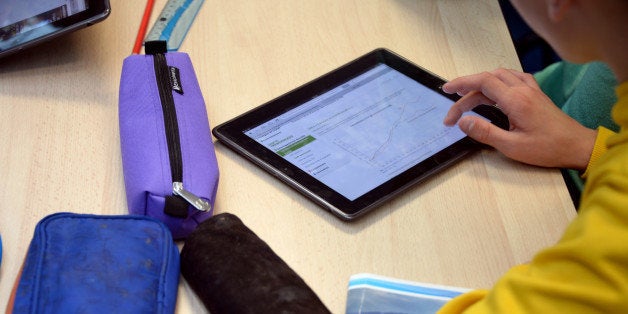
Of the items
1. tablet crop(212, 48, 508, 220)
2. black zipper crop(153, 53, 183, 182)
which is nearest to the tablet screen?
tablet crop(212, 48, 508, 220)

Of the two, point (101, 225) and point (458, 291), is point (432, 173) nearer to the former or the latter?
point (458, 291)

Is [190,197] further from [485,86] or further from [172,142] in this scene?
[485,86]

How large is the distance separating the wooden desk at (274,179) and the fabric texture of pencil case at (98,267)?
0.05 m

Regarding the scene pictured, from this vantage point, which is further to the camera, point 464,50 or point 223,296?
point 464,50

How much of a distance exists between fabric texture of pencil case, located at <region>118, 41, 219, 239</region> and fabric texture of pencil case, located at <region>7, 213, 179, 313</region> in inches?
1.4

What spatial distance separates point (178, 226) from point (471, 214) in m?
0.34

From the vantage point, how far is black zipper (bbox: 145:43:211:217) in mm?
836

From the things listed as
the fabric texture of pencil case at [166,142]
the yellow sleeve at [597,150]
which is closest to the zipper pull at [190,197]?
the fabric texture of pencil case at [166,142]

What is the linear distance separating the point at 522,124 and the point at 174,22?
532mm

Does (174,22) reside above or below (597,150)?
above

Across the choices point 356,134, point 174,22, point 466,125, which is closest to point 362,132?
point 356,134

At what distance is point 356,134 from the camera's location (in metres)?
0.98

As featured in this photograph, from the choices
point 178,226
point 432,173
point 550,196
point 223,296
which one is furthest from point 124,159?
point 550,196

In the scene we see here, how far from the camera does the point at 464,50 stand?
1151 millimetres
